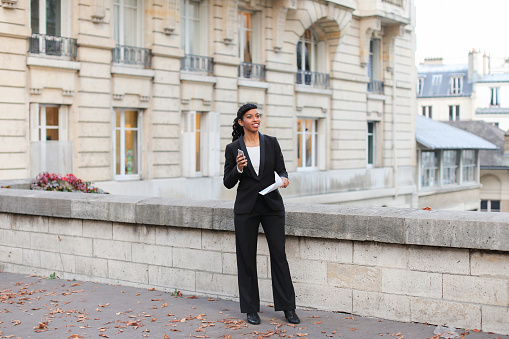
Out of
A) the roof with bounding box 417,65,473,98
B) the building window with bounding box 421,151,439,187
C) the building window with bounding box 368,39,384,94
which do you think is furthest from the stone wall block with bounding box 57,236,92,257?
the roof with bounding box 417,65,473,98

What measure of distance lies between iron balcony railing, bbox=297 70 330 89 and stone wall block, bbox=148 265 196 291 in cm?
2156

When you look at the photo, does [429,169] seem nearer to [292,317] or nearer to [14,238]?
[14,238]

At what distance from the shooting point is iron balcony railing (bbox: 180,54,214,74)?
24.2 m

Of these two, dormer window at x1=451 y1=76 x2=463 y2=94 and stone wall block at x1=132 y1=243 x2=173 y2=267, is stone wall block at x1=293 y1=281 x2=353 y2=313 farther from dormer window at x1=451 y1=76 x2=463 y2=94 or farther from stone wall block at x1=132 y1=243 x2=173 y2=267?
dormer window at x1=451 y1=76 x2=463 y2=94

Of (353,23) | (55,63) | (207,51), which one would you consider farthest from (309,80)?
(55,63)

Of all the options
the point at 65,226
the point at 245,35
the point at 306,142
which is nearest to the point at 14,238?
the point at 65,226

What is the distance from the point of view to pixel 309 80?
1189 inches

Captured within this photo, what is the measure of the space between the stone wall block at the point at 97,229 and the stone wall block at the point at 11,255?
1.42m

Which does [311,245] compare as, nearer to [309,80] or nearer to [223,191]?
[223,191]

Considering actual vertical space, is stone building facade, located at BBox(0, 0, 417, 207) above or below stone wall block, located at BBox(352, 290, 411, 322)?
above

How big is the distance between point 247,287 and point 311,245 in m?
0.89

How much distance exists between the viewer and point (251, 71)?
26875mm

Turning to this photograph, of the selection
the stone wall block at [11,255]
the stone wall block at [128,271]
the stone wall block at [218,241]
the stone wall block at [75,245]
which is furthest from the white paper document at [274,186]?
the stone wall block at [11,255]

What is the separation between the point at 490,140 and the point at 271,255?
5273cm
